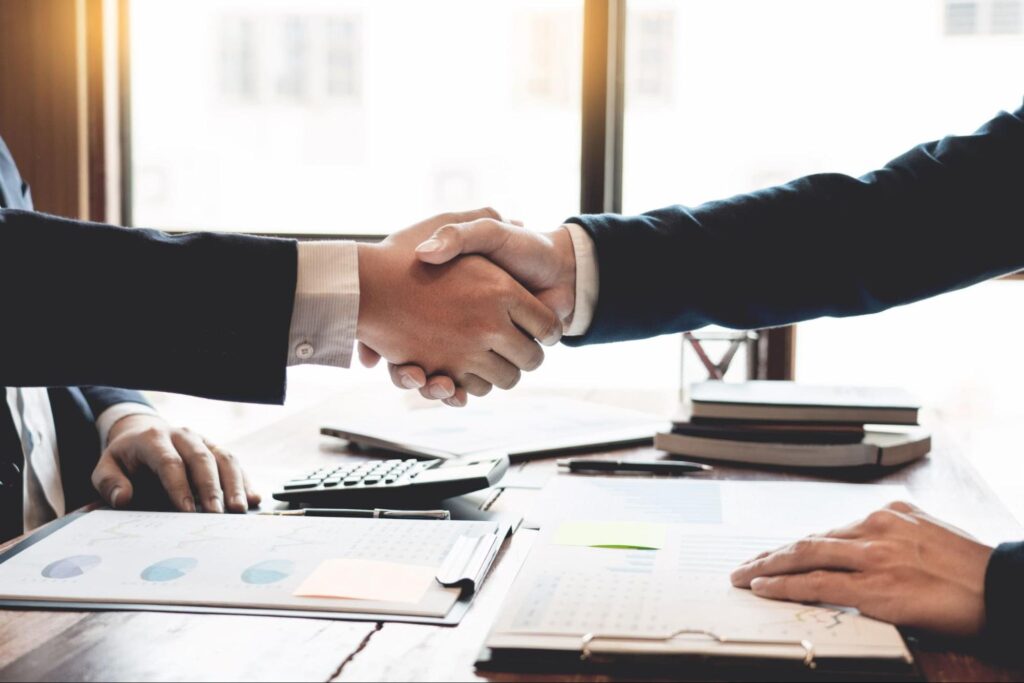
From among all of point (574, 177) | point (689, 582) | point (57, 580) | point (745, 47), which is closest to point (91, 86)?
point (574, 177)

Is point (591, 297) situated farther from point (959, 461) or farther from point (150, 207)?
point (150, 207)

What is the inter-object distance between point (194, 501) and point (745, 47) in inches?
105

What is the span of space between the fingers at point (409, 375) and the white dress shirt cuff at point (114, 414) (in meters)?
0.32

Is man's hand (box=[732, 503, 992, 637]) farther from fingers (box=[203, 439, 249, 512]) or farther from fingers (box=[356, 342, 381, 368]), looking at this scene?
fingers (box=[356, 342, 381, 368])

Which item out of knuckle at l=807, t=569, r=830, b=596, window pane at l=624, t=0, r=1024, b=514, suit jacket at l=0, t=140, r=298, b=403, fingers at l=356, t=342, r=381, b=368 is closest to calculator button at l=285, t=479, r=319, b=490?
suit jacket at l=0, t=140, r=298, b=403

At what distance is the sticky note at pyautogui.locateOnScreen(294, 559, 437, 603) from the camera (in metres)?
0.74

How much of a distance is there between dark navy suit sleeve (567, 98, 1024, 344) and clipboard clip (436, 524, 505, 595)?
492 mm

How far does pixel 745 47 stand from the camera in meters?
3.22

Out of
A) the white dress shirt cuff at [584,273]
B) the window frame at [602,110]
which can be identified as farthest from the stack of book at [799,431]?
the window frame at [602,110]

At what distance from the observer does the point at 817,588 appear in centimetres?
70

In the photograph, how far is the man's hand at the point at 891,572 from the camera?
67 cm

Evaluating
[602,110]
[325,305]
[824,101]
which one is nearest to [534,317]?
[325,305]

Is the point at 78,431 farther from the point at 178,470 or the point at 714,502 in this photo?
the point at 714,502

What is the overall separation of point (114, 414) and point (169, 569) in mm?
553
